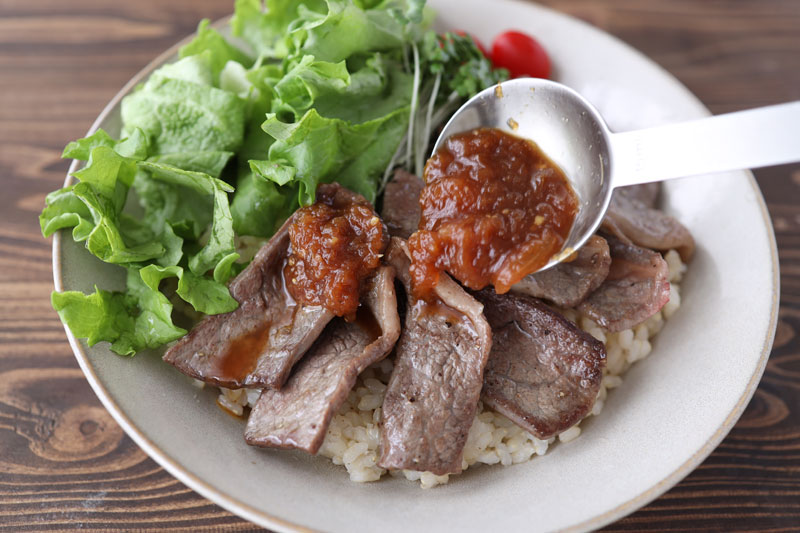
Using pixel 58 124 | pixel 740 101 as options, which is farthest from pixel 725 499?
pixel 58 124

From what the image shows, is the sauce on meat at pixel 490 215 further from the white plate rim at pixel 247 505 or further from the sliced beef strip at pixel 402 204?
the white plate rim at pixel 247 505

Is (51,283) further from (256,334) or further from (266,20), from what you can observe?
(266,20)

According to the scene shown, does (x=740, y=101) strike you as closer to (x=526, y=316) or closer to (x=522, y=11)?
(x=522, y=11)

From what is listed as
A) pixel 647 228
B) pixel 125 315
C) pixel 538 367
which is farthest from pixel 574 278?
pixel 125 315

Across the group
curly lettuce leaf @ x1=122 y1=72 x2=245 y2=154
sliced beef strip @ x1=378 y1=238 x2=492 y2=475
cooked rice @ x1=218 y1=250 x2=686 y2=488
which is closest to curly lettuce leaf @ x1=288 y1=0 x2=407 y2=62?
curly lettuce leaf @ x1=122 y1=72 x2=245 y2=154

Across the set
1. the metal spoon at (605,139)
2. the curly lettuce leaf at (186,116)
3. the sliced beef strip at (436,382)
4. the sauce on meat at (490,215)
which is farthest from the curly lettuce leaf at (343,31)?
the sliced beef strip at (436,382)
